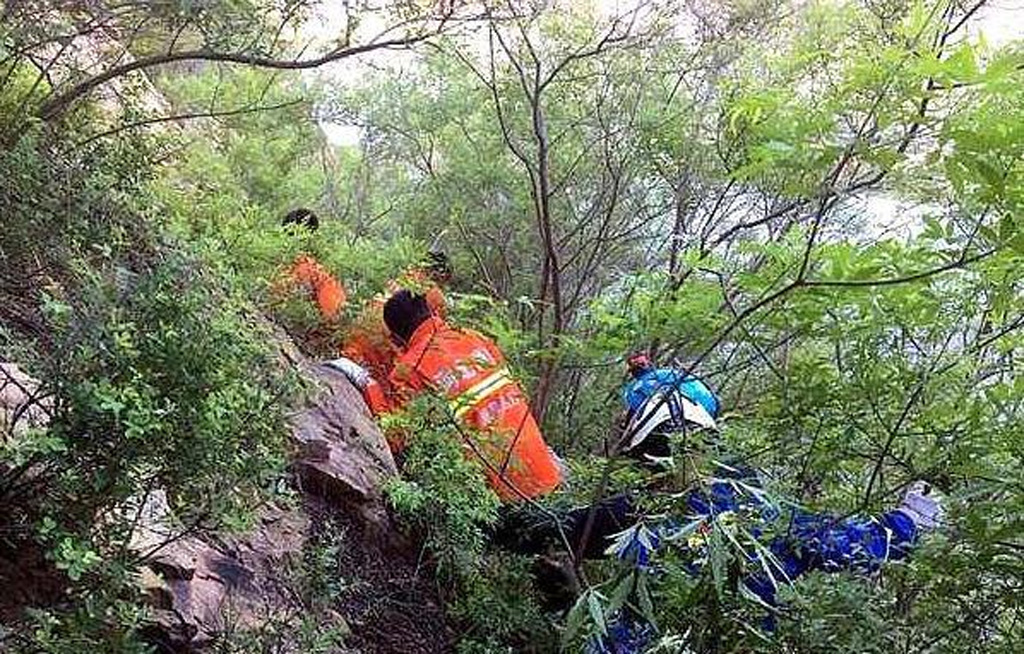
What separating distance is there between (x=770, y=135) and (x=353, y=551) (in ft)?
6.89

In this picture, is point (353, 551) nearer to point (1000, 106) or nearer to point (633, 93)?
point (1000, 106)

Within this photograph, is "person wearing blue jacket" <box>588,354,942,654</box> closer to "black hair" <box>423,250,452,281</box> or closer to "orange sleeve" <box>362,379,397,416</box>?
"orange sleeve" <box>362,379,397,416</box>

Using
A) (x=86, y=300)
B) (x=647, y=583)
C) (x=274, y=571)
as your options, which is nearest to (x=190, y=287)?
(x=86, y=300)

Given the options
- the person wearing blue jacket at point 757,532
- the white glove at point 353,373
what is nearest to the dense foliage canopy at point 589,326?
the person wearing blue jacket at point 757,532

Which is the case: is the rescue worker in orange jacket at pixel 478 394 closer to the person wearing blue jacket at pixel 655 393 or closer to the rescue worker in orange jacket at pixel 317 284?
the person wearing blue jacket at pixel 655 393

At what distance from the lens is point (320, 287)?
555 cm

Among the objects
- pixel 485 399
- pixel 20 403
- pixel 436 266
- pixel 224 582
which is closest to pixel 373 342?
pixel 436 266

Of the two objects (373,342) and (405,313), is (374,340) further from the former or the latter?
(405,313)

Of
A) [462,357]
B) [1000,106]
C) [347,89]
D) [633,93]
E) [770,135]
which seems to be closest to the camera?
[1000,106]

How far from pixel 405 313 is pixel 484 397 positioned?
86 cm

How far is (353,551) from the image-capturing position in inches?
149

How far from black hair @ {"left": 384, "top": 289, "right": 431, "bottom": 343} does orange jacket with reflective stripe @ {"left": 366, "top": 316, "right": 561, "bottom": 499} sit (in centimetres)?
18

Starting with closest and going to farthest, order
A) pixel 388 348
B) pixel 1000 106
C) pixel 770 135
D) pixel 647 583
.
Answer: pixel 1000 106, pixel 770 135, pixel 647 583, pixel 388 348

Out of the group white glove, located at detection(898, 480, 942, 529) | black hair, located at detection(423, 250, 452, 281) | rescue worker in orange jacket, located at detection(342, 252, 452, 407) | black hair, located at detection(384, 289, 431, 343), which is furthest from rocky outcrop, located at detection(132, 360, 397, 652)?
white glove, located at detection(898, 480, 942, 529)
